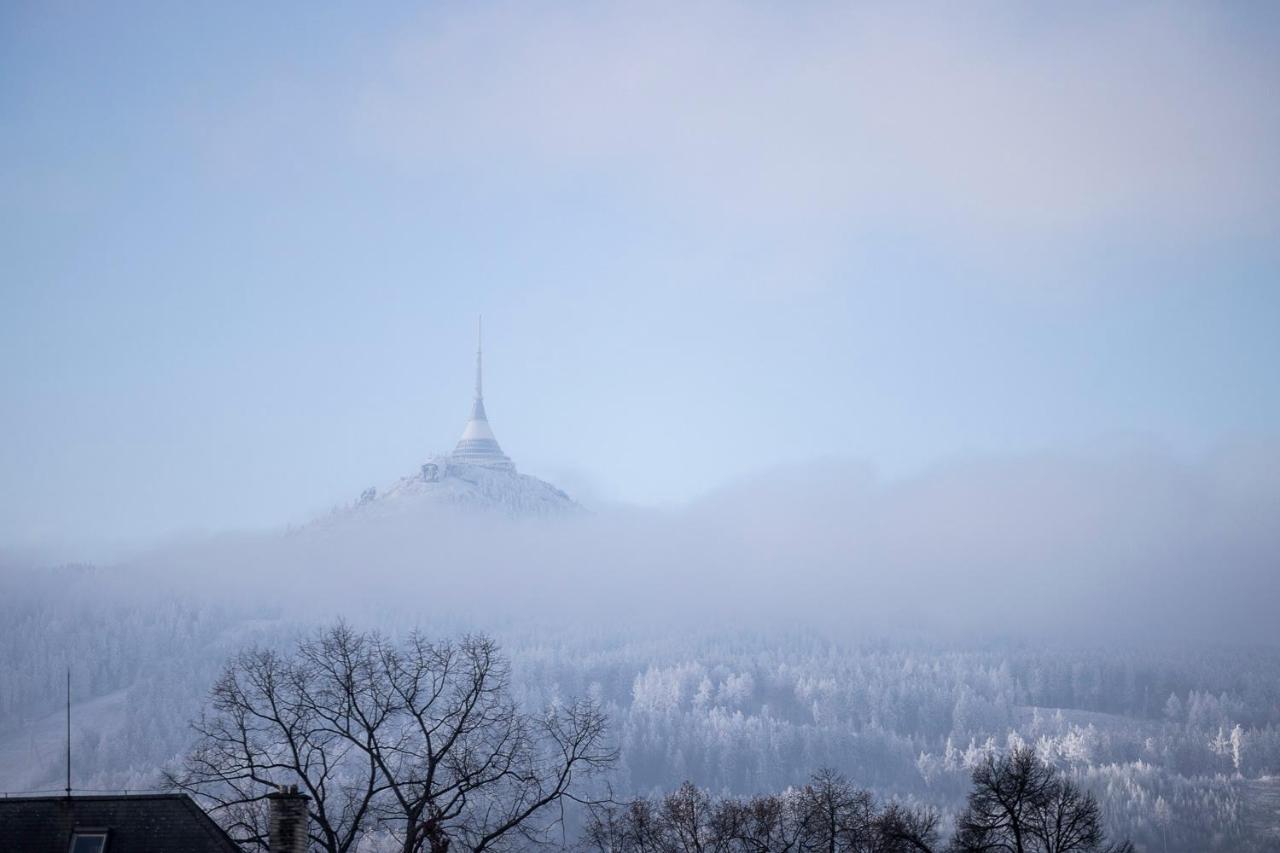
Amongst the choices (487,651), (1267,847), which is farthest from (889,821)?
(1267,847)

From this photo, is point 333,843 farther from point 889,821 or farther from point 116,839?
point 889,821

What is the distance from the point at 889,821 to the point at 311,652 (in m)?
24.3

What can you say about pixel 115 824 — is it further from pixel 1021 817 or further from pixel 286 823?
pixel 1021 817

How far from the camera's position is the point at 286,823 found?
43.3m

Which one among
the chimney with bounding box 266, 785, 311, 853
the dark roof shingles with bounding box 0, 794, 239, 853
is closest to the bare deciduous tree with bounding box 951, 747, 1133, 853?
the chimney with bounding box 266, 785, 311, 853

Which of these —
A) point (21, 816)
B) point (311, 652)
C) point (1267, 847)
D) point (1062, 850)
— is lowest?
point (1267, 847)

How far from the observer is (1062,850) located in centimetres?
5838

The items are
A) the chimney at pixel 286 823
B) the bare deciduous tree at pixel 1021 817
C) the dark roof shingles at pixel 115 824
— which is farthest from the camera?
the bare deciduous tree at pixel 1021 817

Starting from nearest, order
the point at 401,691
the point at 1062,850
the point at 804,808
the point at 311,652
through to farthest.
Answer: the point at 401,691 < the point at 311,652 < the point at 1062,850 < the point at 804,808

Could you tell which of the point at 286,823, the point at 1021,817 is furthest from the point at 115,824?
the point at 1021,817

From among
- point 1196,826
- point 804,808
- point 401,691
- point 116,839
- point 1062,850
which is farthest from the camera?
point 1196,826

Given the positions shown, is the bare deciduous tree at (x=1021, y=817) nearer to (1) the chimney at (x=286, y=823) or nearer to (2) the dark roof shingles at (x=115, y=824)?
(1) the chimney at (x=286, y=823)

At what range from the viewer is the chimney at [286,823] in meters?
43.2

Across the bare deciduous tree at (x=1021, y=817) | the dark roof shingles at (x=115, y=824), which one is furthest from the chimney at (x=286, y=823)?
the bare deciduous tree at (x=1021, y=817)
